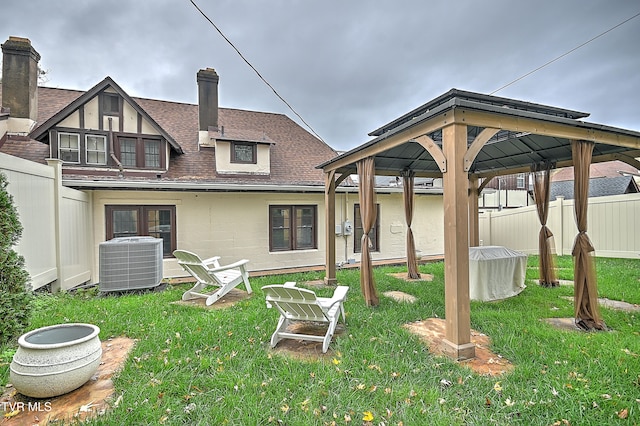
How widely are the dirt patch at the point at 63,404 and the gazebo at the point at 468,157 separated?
3.45 meters

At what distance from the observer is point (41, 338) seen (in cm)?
282

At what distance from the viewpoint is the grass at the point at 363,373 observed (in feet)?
7.95

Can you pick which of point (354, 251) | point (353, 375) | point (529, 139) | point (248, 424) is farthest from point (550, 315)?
point (354, 251)

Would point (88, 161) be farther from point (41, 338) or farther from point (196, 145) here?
point (41, 338)

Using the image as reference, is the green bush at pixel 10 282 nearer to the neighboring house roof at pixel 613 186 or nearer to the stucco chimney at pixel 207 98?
the stucco chimney at pixel 207 98

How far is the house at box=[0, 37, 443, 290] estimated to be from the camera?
25.5 feet

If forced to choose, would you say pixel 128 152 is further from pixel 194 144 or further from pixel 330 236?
pixel 330 236

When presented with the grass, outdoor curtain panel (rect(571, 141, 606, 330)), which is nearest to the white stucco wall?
the grass

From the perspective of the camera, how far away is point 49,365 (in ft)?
8.48

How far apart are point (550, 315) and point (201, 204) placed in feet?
26.1

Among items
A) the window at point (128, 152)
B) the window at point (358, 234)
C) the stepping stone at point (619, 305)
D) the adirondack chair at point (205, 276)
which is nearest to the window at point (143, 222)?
the window at point (128, 152)

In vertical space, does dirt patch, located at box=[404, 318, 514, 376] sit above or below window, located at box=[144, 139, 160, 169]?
below

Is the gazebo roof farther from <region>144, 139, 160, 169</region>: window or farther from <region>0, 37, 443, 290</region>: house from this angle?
<region>144, 139, 160, 169</region>: window

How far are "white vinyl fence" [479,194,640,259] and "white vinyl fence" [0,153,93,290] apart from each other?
13.3 metres
